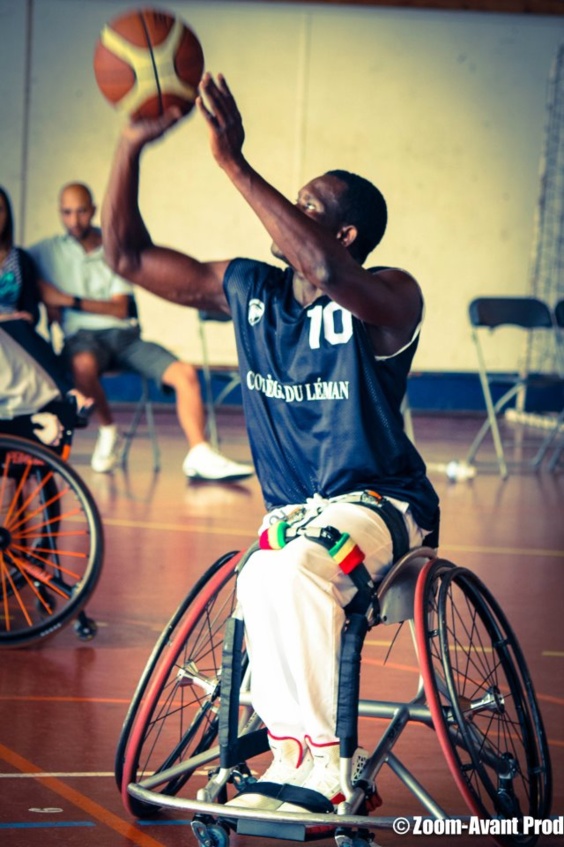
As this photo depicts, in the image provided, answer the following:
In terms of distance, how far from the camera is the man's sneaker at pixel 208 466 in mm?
6516

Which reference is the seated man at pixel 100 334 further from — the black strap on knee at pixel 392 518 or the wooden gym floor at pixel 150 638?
the black strap on knee at pixel 392 518

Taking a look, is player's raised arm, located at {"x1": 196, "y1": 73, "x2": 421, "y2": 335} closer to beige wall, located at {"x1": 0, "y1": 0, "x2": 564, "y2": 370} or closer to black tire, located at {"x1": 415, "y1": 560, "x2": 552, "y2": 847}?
black tire, located at {"x1": 415, "y1": 560, "x2": 552, "y2": 847}

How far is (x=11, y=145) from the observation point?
33.2ft

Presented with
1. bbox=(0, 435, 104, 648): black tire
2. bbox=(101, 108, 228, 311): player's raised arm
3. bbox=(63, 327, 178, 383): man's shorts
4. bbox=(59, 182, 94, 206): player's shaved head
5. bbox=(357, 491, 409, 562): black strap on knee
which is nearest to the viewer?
bbox=(357, 491, 409, 562): black strap on knee

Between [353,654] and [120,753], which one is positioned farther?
[120,753]

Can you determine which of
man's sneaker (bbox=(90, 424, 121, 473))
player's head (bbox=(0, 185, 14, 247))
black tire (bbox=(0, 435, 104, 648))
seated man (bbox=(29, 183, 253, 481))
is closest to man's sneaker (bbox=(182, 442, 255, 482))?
seated man (bbox=(29, 183, 253, 481))

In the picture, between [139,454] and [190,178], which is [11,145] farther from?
[139,454]

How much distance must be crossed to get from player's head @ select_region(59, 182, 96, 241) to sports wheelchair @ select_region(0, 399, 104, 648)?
2.76m

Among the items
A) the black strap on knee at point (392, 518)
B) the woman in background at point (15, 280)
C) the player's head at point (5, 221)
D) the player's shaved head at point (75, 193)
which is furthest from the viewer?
the player's shaved head at point (75, 193)

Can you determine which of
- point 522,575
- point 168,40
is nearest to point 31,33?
point 522,575

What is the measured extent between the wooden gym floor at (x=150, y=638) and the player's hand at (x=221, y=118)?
3.89 feet

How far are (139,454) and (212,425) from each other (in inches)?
17.7

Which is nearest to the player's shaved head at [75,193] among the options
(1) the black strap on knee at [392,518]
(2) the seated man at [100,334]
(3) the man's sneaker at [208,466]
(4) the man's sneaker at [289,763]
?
(2) the seated man at [100,334]

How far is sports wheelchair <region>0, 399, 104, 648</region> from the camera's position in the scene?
11.0 feet
